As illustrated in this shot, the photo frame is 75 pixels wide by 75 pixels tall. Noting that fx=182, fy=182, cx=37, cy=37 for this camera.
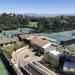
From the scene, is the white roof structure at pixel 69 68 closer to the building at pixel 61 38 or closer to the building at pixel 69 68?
the building at pixel 69 68

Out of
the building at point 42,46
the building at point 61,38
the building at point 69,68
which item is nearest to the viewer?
the building at point 69,68

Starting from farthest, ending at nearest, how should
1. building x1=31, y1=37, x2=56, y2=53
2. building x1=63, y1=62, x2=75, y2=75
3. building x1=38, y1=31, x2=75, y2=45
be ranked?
building x1=38, y1=31, x2=75, y2=45
building x1=31, y1=37, x2=56, y2=53
building x1=63, y1=62, x2=75, y2=75

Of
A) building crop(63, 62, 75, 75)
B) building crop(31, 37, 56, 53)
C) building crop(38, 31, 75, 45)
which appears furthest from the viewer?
building crop(38, 31, 75, 45)

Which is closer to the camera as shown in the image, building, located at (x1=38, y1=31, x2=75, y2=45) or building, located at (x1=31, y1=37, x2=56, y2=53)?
building, located at (x1=31, y1=37, x2=56, y2=53)

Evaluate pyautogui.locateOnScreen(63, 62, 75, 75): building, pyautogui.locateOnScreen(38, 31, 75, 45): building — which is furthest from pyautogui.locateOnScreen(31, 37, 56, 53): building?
pyautogui.locateOnScreen(63, 62, 75, 75): building

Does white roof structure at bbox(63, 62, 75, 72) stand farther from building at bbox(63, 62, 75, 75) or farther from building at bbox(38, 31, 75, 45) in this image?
building at bbox(38, 31, 75, 45)

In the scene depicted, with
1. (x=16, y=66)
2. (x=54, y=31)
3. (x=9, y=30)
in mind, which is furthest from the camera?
(x=9, y=30)

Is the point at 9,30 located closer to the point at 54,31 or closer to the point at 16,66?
the point at 54,31

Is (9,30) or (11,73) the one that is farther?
(9,30)

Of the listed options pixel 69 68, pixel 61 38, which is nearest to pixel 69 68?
pixel 69 68

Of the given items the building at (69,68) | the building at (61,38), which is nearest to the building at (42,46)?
the building at (61,38)

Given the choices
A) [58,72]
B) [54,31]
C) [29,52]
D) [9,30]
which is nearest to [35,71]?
[58,72]
